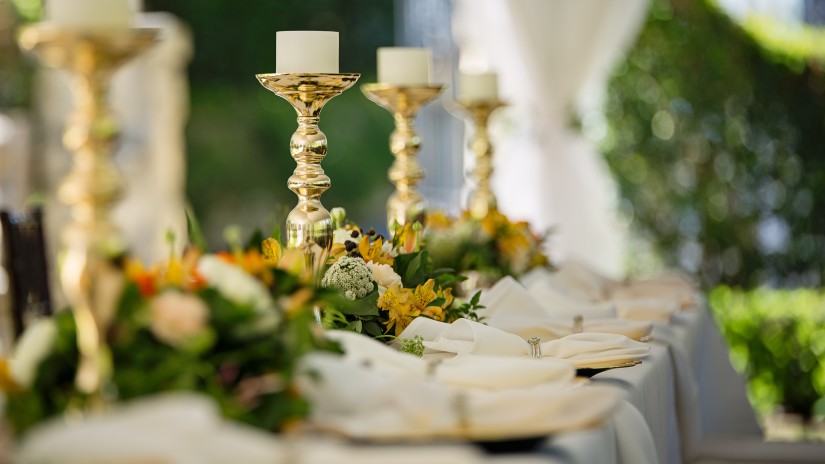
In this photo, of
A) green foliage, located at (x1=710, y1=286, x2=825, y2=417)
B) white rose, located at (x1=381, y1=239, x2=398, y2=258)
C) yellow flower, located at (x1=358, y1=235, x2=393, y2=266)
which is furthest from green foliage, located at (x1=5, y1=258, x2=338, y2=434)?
→ green foliage, located at (x1=710, y1=286, x2=825, y2=417)

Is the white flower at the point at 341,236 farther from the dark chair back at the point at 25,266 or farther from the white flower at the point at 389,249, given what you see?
the dark chair back at the point at 25,266

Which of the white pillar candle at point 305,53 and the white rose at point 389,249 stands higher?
the white pillar candle at point 305,53

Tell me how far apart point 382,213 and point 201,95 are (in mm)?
2157

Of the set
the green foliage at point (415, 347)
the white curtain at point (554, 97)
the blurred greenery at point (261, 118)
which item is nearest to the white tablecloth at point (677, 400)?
the green foliage at point (415, 347)

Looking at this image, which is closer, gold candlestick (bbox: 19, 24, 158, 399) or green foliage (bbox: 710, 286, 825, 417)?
gold candlestick (bbox: 19, 24, 158, 399)

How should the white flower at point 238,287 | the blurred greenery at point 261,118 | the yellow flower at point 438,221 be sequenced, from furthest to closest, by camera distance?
1. the blurred greenery at point 261,118
2. the yellow flower at point 438,221
3. the white flower at point 238,287

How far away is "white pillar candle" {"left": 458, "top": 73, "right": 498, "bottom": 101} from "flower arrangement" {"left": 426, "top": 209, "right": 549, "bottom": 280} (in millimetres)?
444

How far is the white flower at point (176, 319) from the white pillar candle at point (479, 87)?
243 centimetres

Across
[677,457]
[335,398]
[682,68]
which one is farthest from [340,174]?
[335,398]

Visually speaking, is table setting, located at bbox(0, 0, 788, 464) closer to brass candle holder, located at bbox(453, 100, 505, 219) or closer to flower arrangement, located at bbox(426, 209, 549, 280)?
flower arrangement, located at bbox(426, 209, 549, 280)

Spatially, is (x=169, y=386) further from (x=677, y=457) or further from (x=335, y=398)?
(x=677, y=457)

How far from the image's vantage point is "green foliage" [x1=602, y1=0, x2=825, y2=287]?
19.8 ft

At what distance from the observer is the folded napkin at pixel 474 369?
1773 millimetres

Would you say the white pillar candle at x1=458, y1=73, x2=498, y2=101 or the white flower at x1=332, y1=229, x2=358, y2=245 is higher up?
the white pillar candle at x1=458, y1=73, x2=498, y2=101
